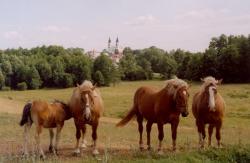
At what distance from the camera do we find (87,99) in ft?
42.5

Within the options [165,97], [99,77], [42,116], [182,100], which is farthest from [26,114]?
[99,77]

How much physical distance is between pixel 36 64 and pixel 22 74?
4130 millimetres

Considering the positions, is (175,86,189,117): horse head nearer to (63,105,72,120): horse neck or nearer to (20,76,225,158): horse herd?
(20,76,225,158): horse herd

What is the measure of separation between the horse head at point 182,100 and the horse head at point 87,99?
8.72 feet

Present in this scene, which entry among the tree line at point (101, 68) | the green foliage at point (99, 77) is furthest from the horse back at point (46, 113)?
the green foliage at point (99, 77)

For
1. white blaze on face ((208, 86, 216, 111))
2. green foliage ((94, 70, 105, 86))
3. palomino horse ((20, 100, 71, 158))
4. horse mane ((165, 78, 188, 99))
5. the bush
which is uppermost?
horse mane ((165, 78, 188, 99))

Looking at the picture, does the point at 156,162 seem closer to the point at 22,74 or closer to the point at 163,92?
the point at 163,92

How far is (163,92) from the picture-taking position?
44.2 ft

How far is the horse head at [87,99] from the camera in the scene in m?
12.9

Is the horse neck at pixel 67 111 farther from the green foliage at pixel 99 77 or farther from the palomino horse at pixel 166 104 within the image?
the green foliage at pixel 99 77

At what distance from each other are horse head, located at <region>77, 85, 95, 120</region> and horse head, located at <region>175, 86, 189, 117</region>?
266cm

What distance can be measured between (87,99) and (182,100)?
A: 2879mm

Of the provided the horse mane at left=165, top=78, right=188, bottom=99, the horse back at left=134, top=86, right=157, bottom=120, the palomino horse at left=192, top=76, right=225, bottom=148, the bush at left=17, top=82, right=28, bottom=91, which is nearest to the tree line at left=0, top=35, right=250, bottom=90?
the bush at left=17, top=82, right=28, bottom=91

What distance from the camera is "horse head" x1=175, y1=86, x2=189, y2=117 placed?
12452mm
